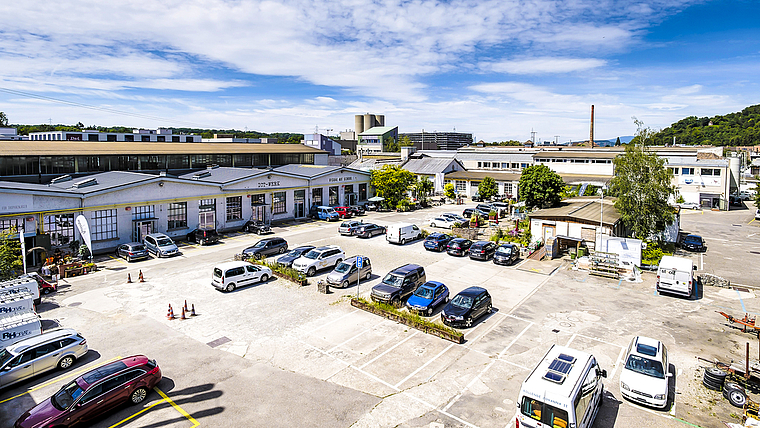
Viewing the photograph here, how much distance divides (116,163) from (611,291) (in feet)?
139

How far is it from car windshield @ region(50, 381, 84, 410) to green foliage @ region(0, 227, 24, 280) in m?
14.3

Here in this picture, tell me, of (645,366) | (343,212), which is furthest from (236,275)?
(343,212)

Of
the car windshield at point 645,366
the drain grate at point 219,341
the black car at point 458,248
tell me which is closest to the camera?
the car windshield at point 645,366

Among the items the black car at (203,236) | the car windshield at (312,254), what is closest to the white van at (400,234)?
the car windshield at (312,254)

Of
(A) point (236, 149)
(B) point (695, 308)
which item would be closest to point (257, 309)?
(B) point (695, 308)

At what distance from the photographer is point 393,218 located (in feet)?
162

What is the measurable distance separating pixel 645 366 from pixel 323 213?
37.4 meters

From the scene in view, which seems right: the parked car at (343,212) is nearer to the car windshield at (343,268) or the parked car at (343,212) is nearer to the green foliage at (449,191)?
the green foliage at (449,191)

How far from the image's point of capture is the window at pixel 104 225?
32.1 m

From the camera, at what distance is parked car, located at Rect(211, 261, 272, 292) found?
23859mm

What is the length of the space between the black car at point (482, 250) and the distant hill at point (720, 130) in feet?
432

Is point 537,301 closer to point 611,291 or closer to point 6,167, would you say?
point 611,291

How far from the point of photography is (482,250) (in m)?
31.1

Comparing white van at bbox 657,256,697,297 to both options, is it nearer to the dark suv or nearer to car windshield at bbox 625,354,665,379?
car windshield at bbox 625,354,665,379
